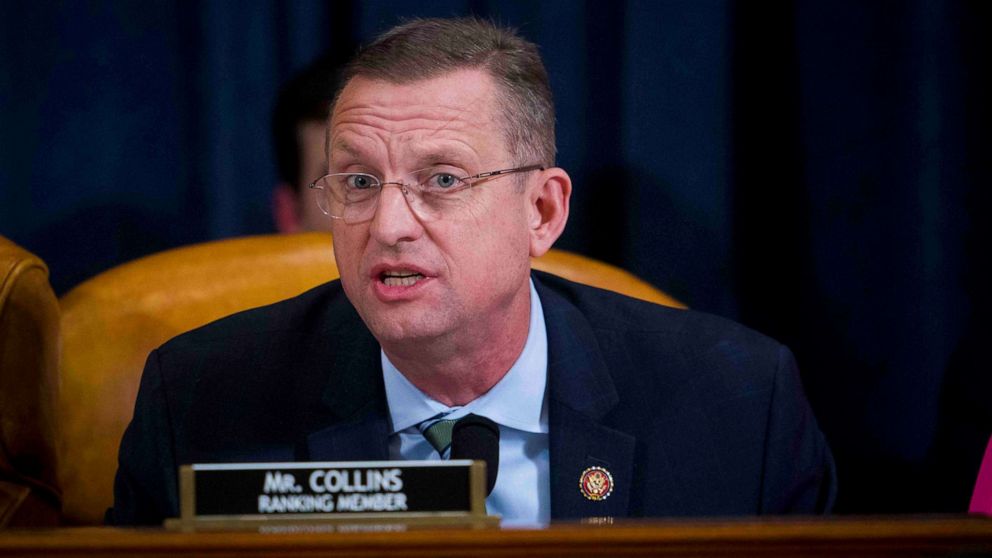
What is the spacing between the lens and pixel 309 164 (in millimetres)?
2359

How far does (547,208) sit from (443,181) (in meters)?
0.20

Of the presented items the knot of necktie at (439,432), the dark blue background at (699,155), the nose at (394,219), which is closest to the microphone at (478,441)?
the knot of necktie at (439,432)

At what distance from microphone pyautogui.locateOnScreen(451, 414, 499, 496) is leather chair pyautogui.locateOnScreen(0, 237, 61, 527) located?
0.60 metres

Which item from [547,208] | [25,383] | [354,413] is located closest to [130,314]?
[25,383]

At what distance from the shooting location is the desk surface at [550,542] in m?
0.90

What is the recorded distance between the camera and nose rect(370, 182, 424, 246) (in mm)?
1414

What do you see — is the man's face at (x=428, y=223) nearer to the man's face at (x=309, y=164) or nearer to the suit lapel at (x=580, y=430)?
the suit lapel at (x=580, y=430)

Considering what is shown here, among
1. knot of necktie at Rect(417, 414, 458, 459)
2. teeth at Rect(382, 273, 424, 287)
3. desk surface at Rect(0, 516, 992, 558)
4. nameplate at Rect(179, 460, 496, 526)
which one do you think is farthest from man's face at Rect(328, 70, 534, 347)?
desk surface at Rect(0, 516, 992, 558)

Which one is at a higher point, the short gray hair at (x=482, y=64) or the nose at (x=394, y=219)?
the short gray hair at (x=482, y=64)

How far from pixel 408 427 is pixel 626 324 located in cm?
37

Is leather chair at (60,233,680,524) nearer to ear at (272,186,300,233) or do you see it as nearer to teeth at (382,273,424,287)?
teeth at (382,273,424,287)

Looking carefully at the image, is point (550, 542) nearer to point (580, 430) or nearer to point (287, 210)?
point (580, 430)

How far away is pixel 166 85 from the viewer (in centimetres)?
233

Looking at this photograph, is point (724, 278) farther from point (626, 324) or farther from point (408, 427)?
point (408, 427)
